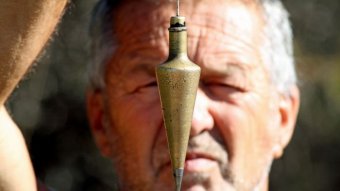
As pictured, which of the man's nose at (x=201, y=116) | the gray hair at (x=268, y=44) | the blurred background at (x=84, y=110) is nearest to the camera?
the man's nose at (x=201, y=116)

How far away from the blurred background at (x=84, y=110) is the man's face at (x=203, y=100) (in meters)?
1.20

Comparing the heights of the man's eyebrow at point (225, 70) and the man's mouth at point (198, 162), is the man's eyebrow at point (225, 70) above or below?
above

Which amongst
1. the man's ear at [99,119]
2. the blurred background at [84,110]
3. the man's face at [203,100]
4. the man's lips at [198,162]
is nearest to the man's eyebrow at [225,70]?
the man's face at [203,100]

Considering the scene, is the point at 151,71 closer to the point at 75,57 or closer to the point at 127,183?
the point at 127,183

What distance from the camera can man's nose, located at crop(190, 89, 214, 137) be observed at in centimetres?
348

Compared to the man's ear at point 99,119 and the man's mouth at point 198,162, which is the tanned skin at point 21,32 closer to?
the man's mouth at point 198,162

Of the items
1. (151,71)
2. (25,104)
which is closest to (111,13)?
(151,71)

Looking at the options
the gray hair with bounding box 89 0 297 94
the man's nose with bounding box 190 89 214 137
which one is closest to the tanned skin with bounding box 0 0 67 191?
the man's nose with bounding box 190 89 214 137

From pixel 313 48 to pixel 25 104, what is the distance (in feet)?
4.59

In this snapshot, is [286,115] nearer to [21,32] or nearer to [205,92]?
[205,92]

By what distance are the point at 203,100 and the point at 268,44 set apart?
12.5 inches

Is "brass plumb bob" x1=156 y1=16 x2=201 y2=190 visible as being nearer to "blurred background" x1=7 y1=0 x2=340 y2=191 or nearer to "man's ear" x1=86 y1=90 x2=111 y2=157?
"man's ear" x1=86 y1=90 x2=111 y2=157

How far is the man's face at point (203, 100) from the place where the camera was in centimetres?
357

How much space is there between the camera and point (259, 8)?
3.78 m
